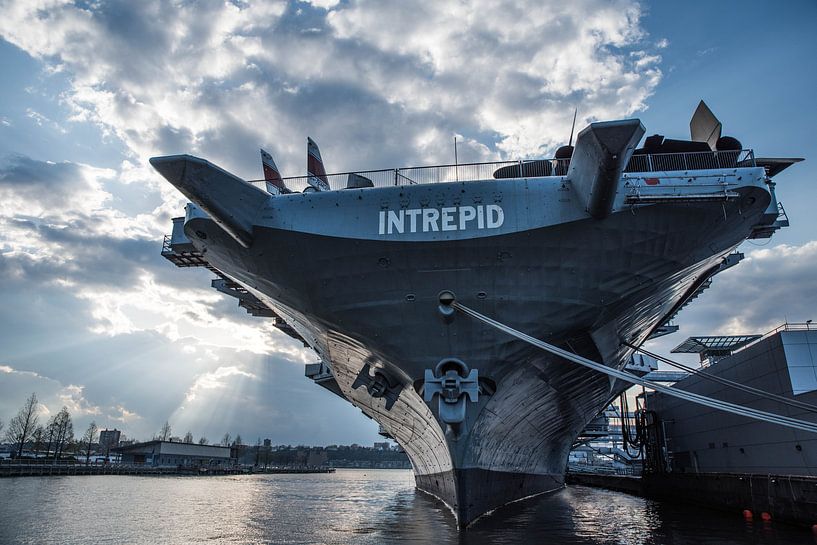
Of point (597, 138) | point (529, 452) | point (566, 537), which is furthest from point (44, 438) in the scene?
point (597, 138)

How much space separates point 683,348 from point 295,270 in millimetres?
35345

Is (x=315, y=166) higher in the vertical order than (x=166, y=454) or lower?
higher

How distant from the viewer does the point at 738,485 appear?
15.3 meters

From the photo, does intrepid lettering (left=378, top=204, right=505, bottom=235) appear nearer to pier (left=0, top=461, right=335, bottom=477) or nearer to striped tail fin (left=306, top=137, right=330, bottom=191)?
striped tail fin (left=306, top=137, right=330, bottom=191)

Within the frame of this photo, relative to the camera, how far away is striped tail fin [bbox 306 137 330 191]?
1180 cm

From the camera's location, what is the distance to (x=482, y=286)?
9.88m

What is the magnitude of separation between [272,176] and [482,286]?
18.6 feet

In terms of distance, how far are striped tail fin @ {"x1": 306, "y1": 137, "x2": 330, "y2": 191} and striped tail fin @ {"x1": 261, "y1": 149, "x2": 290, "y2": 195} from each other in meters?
0.66

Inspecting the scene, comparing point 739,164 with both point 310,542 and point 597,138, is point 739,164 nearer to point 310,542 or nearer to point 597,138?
point 597,138

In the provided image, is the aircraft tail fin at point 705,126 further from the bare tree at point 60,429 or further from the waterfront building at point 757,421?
the bare tree at point 60,429

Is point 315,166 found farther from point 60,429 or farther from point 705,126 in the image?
point 60,429

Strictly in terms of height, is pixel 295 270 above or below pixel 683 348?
below

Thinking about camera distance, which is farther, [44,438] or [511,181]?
[44,438]

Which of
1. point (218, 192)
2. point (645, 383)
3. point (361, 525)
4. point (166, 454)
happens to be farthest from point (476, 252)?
point (166, 454)
